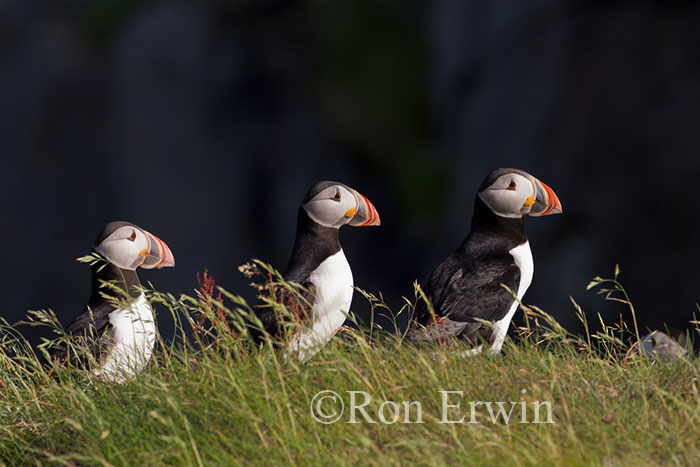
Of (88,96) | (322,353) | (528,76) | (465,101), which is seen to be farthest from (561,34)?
(88,96)

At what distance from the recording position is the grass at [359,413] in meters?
3.04

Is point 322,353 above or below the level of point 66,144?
above

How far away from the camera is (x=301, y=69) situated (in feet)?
53.4

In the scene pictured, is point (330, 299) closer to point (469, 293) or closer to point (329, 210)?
point (329, 210)

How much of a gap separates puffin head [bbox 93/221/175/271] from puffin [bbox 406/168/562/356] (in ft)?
4.78

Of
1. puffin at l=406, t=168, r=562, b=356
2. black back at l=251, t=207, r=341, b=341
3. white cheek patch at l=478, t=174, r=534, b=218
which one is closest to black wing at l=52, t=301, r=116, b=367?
black back at l=251, t=207, r=341, b=341

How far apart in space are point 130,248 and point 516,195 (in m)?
2.12

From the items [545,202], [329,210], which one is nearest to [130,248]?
[329,210]

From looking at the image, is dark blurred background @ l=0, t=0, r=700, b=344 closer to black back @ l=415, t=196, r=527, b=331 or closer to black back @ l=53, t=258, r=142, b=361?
black back @ l=415, t=196, r=527, b=331

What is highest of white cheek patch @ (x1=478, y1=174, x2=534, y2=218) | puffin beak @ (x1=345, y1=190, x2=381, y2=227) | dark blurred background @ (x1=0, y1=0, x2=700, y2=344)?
white cheek patch @ (x1=478, y1=174, x2=534, y2=218)

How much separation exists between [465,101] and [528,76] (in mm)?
1859

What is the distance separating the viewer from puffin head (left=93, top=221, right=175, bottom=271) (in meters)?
4.50

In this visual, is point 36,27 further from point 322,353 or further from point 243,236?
point 322,353

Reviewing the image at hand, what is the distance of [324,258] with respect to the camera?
4570mm
